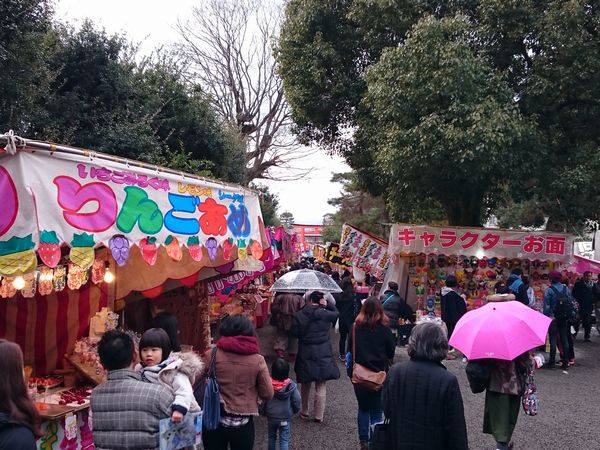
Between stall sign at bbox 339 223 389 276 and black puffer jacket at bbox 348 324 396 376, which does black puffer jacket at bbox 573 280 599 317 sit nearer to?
stall sign at bbox 339 223 389 276

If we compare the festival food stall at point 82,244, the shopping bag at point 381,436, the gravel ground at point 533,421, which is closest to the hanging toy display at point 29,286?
the festival food stall at point 82,244

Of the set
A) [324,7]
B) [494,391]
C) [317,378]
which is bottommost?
[317,378]

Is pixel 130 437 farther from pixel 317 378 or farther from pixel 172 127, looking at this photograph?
pixel 172 127

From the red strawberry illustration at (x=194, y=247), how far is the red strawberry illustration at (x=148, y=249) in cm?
56

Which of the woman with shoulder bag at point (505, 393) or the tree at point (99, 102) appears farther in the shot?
the tree at point (99, 102)

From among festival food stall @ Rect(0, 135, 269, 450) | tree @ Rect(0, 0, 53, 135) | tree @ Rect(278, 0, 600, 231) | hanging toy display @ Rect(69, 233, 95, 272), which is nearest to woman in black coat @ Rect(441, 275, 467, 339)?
tree @ Rect(278, 0, 600, 231)

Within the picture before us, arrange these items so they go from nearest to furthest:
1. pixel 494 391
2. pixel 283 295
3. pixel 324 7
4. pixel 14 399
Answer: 1. pixel 14 399
2. pixel 494 391
3. pixel 283 295
4. pixel 324 7

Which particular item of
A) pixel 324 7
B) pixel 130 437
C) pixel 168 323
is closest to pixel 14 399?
pixel 130 437

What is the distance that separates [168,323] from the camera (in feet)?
19.9

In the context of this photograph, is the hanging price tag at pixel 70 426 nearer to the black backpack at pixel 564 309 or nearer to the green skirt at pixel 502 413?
the green skirt at pixel 502 413

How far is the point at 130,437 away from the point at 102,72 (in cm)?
1110

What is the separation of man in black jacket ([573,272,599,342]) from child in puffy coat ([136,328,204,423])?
12.1 m

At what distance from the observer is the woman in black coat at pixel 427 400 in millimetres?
3273

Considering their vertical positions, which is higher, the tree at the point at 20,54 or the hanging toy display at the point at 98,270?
the tree at the point at 20,54
